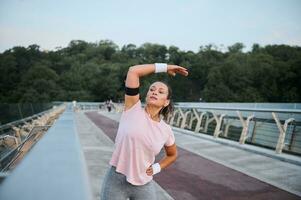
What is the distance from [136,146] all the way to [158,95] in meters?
0.50

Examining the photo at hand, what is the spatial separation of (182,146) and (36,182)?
1020 centimetres

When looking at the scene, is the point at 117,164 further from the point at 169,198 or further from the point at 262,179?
the point at 262,179

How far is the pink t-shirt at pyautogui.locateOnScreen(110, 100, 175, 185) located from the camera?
2.44 meters

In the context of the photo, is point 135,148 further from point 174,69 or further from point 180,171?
Answer: point 180,171

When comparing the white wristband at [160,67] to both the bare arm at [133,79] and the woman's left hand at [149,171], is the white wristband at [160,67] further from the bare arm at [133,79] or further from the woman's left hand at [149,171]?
the woman's left hand at [149,171]

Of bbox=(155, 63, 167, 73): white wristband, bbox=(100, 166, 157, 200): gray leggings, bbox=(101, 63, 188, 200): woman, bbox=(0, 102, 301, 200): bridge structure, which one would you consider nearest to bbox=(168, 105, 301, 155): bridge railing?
bbox=(0, 102, 301, 200): bridge structure

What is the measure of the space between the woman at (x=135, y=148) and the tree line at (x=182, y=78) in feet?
161

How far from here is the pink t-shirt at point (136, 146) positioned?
2.44 metres

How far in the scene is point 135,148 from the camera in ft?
8.02

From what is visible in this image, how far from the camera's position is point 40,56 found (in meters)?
109

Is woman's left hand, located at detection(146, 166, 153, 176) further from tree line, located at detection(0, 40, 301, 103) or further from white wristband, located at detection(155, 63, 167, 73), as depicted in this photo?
tree line, located at detection(0, 40, 301, 103)

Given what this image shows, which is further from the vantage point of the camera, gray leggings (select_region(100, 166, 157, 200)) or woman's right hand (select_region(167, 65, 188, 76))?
woman's right hand (select_region(167, 65, 188, 76))

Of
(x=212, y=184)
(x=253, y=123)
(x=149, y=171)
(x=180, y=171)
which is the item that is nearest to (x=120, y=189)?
(x=149, y=171)

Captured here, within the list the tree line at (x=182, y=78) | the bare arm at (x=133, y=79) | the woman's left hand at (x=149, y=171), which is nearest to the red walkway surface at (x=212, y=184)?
the woman's left hand at (x=149, y=171)
